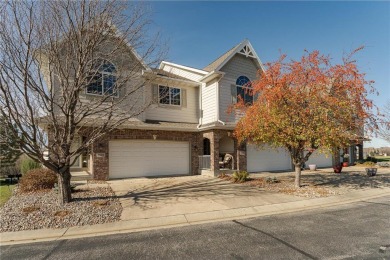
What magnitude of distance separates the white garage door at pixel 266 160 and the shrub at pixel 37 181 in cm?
1242

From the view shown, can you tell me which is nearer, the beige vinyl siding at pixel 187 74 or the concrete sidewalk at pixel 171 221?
the concrete sidewalk at pixel 171 221

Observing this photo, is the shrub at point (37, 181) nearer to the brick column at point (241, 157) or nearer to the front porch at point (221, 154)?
the front porch at point (221, 154)

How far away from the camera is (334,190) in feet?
36.8

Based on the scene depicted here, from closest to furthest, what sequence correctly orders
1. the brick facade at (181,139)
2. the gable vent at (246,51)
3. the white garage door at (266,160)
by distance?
the brick facade at (181,139), the gable vent at (246,51), the white garage door at (266,160)

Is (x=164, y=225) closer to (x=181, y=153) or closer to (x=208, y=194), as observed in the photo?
(x=208, y=194)

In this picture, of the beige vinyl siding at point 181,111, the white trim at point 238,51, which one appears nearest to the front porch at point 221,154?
the beige vinyl siding at point 181,111

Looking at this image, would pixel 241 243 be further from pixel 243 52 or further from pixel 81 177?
pixel 243 52

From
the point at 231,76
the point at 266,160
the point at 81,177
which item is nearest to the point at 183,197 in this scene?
the point at 81,177

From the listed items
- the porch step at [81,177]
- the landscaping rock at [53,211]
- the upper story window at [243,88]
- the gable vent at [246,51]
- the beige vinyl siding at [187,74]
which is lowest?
the landscaping rock at [53,211]

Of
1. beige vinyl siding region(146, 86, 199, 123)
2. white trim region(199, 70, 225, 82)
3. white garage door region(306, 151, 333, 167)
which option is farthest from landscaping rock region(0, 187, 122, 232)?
white garage door region(306, 151, 333, 167)

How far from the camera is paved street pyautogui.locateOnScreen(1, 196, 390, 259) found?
479cm

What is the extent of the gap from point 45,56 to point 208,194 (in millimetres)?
8152

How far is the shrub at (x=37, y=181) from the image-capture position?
10086 mm

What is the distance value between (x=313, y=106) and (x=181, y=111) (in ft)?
28.8
